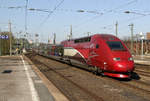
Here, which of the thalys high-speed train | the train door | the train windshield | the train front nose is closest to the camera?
the train front nose

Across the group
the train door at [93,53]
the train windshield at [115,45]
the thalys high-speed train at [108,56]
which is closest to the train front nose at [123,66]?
the thalys high-speed train at [108,56]

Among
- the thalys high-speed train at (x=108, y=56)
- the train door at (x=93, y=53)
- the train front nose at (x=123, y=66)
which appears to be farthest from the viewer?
the train door at (x=93, y=53)

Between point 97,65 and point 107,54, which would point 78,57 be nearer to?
point 97,65

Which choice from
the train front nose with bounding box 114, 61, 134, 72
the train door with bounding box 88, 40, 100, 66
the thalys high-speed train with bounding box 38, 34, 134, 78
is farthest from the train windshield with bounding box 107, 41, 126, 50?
the train front nose with bounding box 114, 61, 134, 72

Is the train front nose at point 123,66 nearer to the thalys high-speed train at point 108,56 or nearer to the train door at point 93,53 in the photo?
the thalys high-speed train at point 108,56

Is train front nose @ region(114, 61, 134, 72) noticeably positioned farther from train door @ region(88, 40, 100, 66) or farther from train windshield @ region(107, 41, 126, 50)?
train door @ region(88, 40, 100, 66)

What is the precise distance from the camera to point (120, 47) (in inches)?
508

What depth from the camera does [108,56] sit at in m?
12.2

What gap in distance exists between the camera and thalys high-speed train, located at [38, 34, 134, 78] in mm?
11697

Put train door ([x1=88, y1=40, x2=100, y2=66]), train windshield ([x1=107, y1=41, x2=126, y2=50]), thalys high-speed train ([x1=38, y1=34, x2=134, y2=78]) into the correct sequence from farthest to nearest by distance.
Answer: train door ([x1=88, y1=40, x2=100, y2=66]), train windshield ([x1=107, y1=41, x2=126, y2=50]), thalys high-speed train ([x1=38, y1=34, x2=134, y2=78])

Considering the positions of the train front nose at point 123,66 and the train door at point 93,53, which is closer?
the train front nose at point 123,66

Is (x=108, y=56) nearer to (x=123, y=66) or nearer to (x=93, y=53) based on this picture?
(x=123, y=66)

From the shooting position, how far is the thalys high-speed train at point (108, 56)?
1170 cm

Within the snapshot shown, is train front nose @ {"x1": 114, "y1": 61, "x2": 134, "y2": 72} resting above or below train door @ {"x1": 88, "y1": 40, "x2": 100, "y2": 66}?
below
